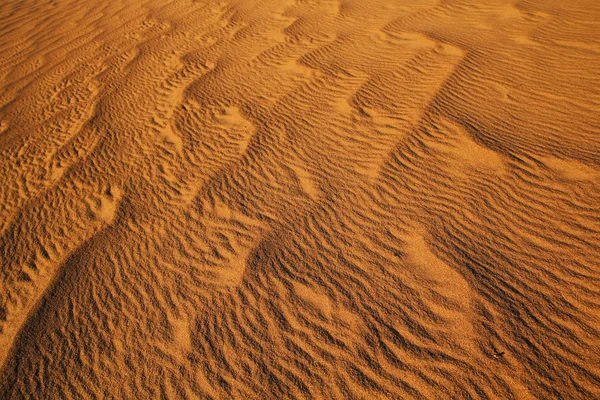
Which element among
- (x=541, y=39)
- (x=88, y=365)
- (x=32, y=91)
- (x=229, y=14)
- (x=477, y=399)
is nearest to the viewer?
(x=477, y=399)

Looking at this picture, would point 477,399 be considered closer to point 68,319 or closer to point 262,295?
point 262,295

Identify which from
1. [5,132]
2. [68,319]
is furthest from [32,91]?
[68,319]

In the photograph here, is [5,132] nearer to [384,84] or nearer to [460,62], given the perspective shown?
[384,84]

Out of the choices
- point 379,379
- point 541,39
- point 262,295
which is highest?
point 541,39

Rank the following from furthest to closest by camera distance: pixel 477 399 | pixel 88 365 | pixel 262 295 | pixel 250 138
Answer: pixel 250 138 < pixel 262 295 < pixel 88 365 < pixel 477 399

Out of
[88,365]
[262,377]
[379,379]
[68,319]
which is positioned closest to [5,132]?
[68,319]

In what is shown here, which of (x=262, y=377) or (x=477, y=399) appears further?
(x=262, y=377)

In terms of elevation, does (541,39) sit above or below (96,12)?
below
